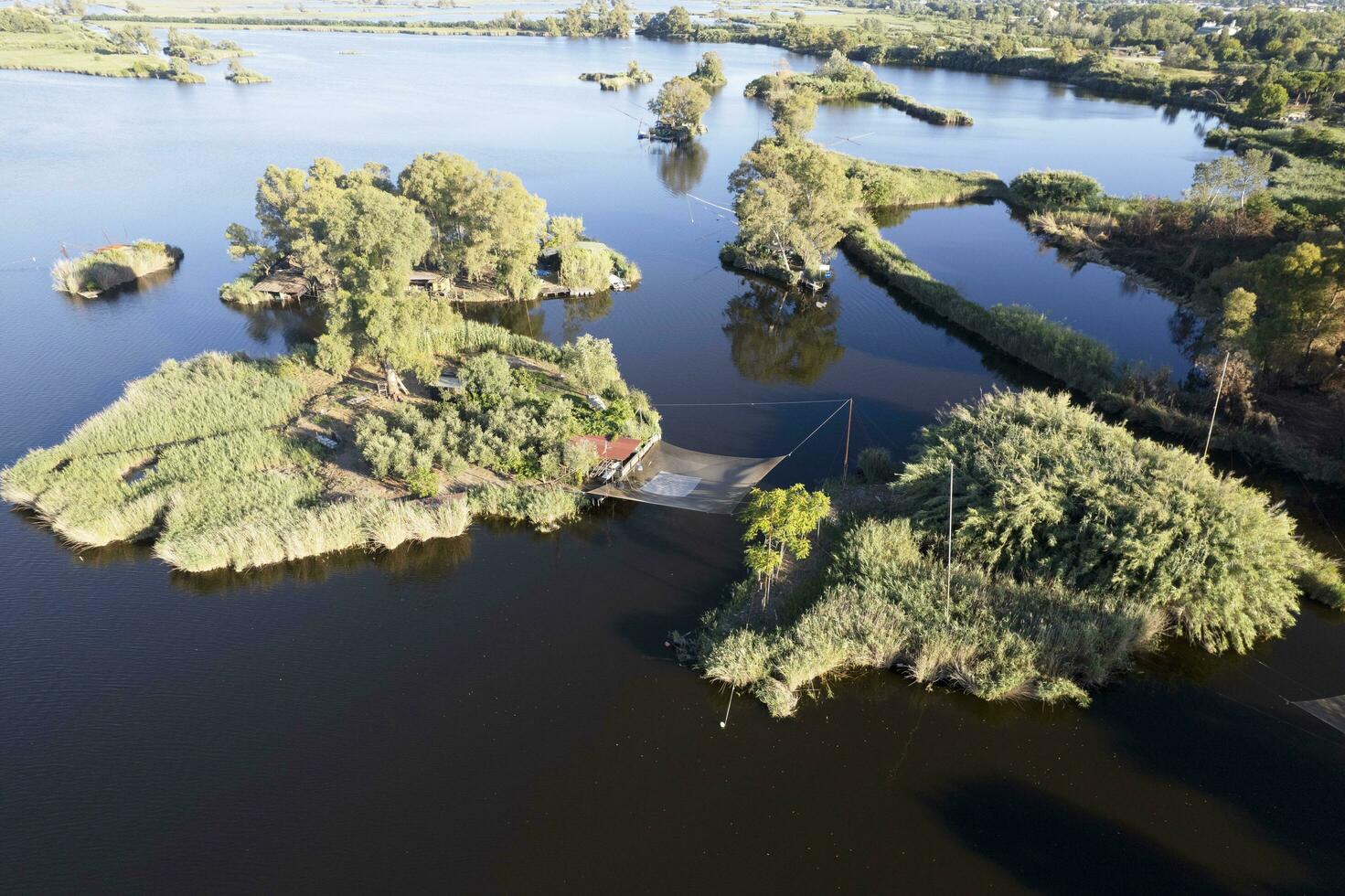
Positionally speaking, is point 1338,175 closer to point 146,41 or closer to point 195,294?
point 195,294

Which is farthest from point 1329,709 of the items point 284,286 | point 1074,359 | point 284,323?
point 284,286

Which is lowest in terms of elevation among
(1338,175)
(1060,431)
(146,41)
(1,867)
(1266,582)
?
(1,867)

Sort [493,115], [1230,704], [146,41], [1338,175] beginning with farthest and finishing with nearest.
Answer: [146,41]
[493,115]
[1338,175]
[1230,704]

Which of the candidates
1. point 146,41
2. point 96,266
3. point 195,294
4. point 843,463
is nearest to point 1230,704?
point 843,463

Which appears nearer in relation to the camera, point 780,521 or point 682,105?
point 780,521

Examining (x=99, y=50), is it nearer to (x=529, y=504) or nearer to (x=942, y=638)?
(x=529, y=504)

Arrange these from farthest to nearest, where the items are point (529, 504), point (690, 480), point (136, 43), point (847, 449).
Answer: point (136, 43)
point (847, 449)
point (690, 480)
point (529, 504)
